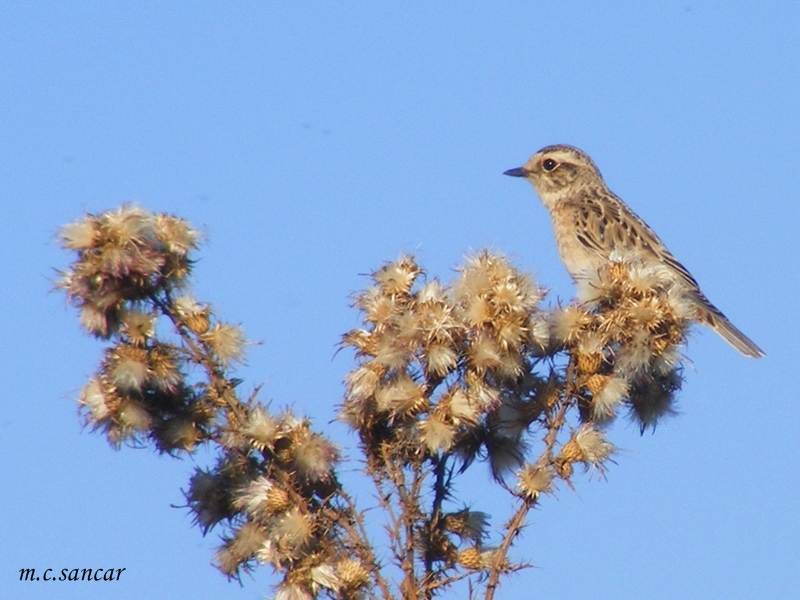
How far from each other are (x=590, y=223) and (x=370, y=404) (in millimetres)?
6563

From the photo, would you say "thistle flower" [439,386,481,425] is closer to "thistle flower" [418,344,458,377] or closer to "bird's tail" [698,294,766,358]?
"thistle flower" [418,344,458,377]

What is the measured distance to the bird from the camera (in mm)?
9797

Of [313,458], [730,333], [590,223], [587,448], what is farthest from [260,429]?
[590,223]

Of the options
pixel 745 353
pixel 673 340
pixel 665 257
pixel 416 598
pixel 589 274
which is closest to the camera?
pixel 416 598

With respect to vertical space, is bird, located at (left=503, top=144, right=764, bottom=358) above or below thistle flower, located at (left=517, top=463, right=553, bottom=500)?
above

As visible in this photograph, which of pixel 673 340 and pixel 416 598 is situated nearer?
pixel 416 598

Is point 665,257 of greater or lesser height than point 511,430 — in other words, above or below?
above

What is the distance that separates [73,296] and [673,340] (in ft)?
8.79

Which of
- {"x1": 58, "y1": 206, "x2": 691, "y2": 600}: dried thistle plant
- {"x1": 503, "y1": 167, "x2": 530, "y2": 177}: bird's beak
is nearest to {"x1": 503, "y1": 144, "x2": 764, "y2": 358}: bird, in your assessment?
{"x1": 503, "y1": 167, "x2": 530, "y2": 177}: bird's beak

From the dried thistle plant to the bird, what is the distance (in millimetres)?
4195

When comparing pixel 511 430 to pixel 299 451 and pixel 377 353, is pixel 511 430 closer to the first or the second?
pixel 377 353

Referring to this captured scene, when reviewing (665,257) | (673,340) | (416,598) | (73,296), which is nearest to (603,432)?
(673,340)

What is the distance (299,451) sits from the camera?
14.4 feet

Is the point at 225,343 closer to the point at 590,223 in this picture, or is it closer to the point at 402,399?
the point at 402,399
